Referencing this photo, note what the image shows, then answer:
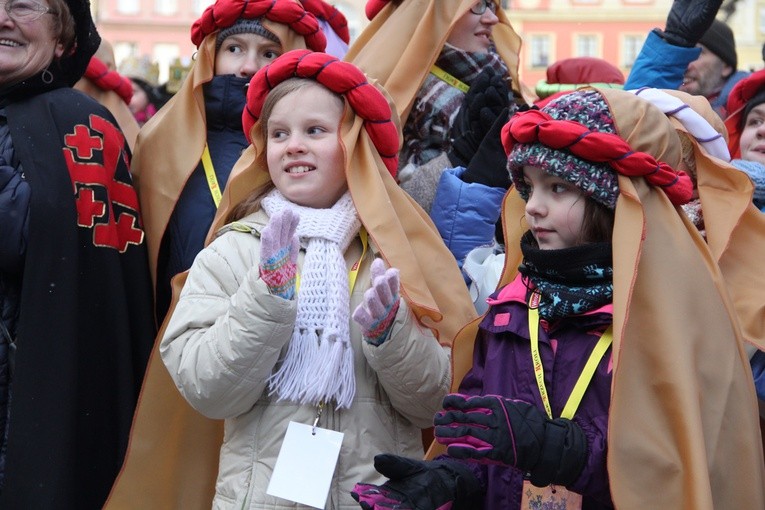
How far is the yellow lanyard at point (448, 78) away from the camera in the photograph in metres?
5.25

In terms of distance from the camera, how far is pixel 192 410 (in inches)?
162

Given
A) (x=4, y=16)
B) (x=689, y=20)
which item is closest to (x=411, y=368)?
(x=4, y=16)

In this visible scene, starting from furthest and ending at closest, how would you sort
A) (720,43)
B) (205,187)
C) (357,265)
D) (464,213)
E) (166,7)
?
1. (166,7)
2. (720,43)
3. (205,187)
4. (464,213)
5. (357,265)

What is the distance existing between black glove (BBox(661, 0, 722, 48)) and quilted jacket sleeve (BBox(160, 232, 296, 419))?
2563mm

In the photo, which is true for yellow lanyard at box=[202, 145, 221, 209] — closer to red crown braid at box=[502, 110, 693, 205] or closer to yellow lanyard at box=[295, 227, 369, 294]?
yellow lanyard at box=[295, 227, 369, 294]

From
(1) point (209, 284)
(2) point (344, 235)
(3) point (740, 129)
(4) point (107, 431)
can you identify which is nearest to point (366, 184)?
(2) point (344, 235)

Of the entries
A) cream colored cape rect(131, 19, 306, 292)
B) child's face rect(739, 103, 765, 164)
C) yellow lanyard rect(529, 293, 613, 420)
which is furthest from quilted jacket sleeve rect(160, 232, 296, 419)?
child's face rect(739, 103, 765, 164)

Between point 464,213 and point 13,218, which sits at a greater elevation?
point 13,218

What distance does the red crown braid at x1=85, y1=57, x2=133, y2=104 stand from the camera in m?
5.85

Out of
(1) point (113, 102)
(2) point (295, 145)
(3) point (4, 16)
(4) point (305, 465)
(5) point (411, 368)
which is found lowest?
(4) point (305, 465)

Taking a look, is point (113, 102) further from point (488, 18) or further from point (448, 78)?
point (488, 18)

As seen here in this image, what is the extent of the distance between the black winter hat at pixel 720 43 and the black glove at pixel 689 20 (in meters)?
1.50

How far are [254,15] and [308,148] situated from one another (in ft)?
4.22

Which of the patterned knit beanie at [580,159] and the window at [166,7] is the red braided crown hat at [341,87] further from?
the window at [166,7]
